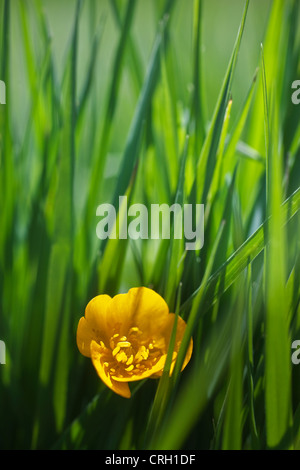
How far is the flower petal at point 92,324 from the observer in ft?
1.22

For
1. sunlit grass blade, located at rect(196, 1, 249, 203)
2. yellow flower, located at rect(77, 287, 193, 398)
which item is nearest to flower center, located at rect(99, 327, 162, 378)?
yellow flower, located at rect(77, 287, 193, 398)

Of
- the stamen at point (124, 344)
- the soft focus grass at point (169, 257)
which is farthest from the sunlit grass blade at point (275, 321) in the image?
the stamen at point (124, 344)

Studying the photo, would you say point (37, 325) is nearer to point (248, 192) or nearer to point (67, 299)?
point (67, 299)

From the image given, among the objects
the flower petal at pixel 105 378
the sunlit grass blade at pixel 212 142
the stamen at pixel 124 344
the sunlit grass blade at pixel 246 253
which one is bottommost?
the flower petal at pixel 105 378

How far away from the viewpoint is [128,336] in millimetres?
372

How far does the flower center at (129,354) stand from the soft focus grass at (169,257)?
17 mm

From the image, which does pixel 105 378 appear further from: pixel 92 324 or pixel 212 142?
pixel 212 142

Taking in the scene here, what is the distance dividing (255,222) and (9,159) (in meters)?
0.22

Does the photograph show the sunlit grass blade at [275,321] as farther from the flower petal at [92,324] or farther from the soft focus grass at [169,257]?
the flower petal at [92,324]

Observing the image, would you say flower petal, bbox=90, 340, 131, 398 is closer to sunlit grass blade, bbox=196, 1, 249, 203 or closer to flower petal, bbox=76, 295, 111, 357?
flower petal, bbox=76, 295, 111, 357

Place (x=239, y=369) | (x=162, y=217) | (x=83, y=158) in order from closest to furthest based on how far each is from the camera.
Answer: (x=239, y=369)
(x=162, y=217)
(x=83, y=158)

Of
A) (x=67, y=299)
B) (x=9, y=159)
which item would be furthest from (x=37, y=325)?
(x=9, y=159)

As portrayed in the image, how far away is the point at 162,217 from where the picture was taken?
0.42 metres

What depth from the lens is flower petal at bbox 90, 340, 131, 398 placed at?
0.35m
